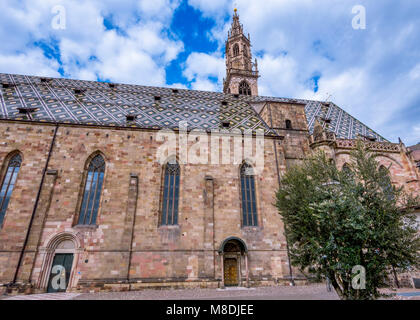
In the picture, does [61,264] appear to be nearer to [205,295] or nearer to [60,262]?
[60,262]

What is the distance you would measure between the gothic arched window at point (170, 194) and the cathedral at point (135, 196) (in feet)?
0.22

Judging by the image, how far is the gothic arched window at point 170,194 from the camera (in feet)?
46.4

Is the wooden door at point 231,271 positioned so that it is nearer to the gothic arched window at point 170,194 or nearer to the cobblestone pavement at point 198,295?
the cobblestone pavement at point 198,295

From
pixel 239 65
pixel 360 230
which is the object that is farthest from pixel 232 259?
pixel 239 65

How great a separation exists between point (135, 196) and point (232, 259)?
7.17m

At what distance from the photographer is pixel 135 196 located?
45.4 ft

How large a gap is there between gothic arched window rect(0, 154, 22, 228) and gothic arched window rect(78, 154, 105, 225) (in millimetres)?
4049

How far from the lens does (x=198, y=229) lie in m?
13.9

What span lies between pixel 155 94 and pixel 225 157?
11.6m

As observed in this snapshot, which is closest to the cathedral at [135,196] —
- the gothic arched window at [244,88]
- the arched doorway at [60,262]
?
the arched doorway at [60,262]

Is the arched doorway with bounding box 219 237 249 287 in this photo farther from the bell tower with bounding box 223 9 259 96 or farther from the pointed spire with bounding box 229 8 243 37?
the pointed spire with bounding box 229 8 243 37

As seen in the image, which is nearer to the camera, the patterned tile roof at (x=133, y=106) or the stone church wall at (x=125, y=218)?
the stone church wall at (x=125, y=218)
